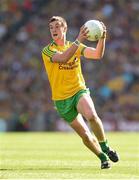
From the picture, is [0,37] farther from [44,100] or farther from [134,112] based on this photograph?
[134,112]

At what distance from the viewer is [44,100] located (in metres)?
26.5

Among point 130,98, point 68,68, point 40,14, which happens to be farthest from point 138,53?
point 68,68

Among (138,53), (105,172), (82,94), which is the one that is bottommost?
(138,53)

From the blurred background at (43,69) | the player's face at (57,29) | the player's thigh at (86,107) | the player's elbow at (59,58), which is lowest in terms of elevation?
the blurred background at (43,69)

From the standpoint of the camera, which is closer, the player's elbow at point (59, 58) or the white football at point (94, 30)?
the white football at point (94, 30)

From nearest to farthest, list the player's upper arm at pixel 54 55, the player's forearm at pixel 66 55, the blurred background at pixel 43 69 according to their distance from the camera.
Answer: the player's forearm at pixel 66 55, the player's upper arm at pixel 54 55, the blurred background at pixel 43 69

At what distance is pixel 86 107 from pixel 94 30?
1.12 meters

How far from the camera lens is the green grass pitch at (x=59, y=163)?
31.2 ft

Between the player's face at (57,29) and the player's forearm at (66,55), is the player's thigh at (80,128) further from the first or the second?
the player's face at (57,29)

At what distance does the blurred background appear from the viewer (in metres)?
26.2

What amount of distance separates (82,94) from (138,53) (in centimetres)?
1740

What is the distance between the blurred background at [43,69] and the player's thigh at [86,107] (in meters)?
15.3

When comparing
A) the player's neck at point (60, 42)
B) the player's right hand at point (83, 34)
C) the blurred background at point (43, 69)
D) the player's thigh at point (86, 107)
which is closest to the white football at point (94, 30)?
the player's right hand at point (83, 34)

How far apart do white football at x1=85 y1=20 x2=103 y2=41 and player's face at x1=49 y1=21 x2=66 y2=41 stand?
61 centimetres
